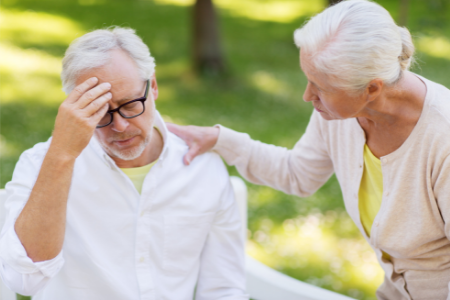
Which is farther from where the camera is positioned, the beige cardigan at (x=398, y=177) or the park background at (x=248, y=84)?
the park background at (x=248, y=84)

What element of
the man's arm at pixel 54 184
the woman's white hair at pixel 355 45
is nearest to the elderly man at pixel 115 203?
the man's arm at pixel 54 184

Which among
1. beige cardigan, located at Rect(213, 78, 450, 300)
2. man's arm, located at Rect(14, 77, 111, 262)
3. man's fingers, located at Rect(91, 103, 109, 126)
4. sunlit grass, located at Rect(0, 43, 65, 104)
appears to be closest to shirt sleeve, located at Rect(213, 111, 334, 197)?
beige cardigan, located at Rect(213, 78, 450, 300)

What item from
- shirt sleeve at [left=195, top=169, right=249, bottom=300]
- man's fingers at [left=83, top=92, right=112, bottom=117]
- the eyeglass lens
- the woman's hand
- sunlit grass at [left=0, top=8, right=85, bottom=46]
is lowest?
sunlit grass at [left=0, top=8, right=85, bottom=46]

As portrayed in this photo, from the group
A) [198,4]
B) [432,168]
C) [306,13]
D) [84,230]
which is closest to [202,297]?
[84,230]

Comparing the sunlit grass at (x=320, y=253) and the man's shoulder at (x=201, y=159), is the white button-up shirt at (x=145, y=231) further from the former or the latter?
the sunlit grass at (x=320, y=253)

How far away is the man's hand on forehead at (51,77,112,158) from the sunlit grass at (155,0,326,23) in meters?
12.8

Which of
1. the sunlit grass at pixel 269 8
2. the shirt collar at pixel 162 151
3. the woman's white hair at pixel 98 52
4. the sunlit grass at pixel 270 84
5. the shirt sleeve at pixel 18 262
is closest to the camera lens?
the shirt sleeve at pixel 18 262

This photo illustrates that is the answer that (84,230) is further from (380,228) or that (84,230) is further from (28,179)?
(380,228)

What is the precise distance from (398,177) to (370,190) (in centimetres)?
26

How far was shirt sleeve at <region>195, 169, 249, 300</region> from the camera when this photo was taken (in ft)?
8.18

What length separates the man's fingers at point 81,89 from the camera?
1955 millimetres

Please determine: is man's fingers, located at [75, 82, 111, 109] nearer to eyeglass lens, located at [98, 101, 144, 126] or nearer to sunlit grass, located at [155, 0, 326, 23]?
eyeglass lens, located at [98, 101, 144, 126]

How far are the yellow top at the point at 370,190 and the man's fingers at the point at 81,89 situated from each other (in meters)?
1.23

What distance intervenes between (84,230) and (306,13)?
13.4m
